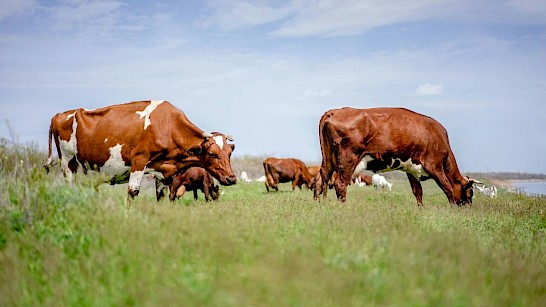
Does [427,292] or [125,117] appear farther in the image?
[125,117]

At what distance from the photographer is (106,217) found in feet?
22.8

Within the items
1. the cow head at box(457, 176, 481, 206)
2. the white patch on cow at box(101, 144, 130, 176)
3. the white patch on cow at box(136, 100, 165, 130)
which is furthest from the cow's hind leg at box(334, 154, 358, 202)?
the white patch on cow at box(101, 144, 130, 176)

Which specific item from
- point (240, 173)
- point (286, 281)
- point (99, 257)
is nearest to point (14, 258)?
point (99, 257)

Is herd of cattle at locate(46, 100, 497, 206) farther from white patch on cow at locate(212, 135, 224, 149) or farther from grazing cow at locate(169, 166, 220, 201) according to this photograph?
grazing cow at locate(169, 166, 220, 201)

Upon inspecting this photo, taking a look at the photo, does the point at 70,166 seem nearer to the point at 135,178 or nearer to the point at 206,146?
the point at 135,178

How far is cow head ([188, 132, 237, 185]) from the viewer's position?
476 inches

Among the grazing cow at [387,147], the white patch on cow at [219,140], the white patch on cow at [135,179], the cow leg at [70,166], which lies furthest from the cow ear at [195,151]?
the grazing cow at [387,147]

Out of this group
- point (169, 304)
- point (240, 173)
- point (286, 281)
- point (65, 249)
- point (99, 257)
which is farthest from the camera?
point (240, 173)

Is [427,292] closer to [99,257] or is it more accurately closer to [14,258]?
[99,257]

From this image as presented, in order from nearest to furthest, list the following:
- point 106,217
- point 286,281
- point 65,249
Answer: point 286,281 → point 65,249 → point 106,217

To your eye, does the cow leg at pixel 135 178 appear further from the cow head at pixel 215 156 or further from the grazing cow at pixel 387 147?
the grazing cow at pixel 387 147

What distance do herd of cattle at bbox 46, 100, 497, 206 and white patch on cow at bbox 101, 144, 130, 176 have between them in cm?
2

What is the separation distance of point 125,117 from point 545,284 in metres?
8.77

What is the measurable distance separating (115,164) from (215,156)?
6.91 ft
